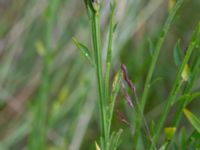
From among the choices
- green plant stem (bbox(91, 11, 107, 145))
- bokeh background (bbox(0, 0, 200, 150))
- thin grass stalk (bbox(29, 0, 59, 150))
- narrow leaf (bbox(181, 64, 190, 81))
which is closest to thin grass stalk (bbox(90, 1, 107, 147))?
green plant stem (bbox(91, 11, 107, 145))

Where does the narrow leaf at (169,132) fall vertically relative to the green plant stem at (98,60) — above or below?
below

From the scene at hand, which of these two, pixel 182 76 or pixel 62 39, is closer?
pixel 182 76

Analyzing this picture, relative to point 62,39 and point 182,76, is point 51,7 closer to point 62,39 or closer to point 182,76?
point 182,76

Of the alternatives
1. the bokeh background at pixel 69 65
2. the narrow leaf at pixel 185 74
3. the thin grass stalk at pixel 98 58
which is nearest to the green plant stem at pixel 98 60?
the thin grass stalk at pixel 98 58

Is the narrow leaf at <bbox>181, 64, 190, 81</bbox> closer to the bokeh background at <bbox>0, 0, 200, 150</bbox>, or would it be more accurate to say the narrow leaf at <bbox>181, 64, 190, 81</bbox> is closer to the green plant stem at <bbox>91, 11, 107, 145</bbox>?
the green plant stem at <bbox>91, 11, 107, 145</bbox>

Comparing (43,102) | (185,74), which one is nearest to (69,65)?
(43,102)

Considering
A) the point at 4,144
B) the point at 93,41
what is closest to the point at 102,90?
the point at 93,41

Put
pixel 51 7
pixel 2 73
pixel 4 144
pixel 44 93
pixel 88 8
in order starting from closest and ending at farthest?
pixel 88 8 → pixel 51 7 → pixel 44 93 → pixel 4 144 → pixel 2 73

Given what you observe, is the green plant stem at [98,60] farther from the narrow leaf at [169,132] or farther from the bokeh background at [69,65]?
the bokeh background at [69,65]
